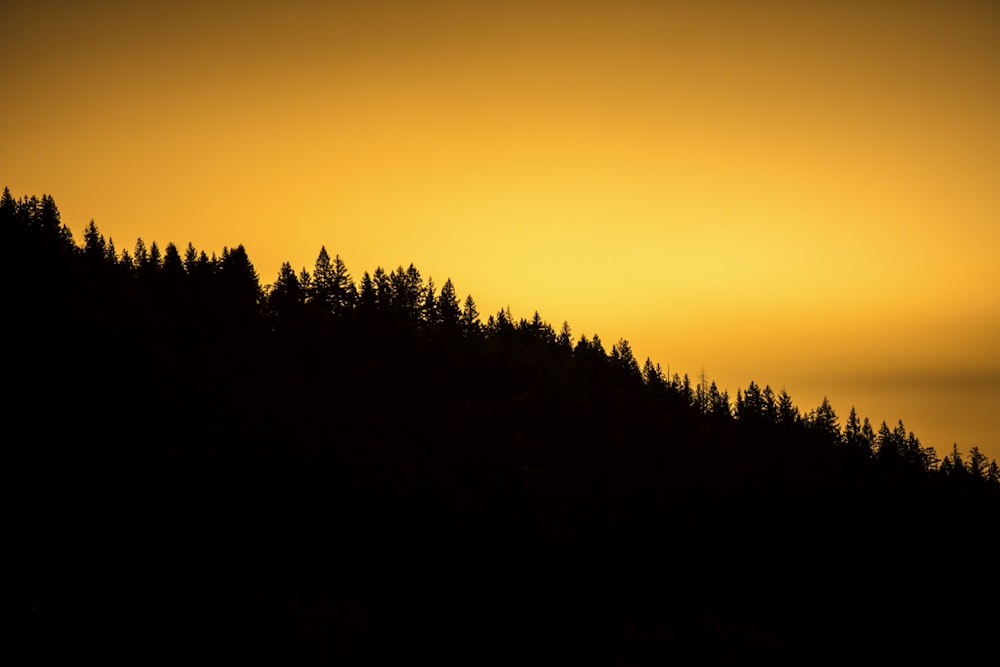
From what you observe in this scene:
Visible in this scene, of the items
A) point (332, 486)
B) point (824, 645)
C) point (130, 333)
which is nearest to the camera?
point (824, 645)

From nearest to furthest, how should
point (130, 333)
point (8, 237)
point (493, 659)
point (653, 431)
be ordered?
point (493, 659), point (130, 333), point (8, 237), point (653, 431)

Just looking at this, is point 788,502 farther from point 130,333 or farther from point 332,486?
point 130,333

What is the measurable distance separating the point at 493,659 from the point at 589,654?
11.4 metres

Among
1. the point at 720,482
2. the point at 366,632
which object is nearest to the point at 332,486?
the point at 366,632

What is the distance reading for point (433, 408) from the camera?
14775 cm

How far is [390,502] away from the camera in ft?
338

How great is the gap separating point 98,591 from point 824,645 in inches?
3347

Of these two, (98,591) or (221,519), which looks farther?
(221,519)

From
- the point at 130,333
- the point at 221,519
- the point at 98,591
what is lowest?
the point at 98,591

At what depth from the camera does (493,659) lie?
82750mm

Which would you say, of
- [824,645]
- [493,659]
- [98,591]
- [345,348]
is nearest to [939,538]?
[824,645]

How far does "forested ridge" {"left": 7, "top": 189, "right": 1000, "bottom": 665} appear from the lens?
80.2 meters

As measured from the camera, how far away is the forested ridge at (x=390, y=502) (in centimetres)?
8019

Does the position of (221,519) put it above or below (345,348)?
below
